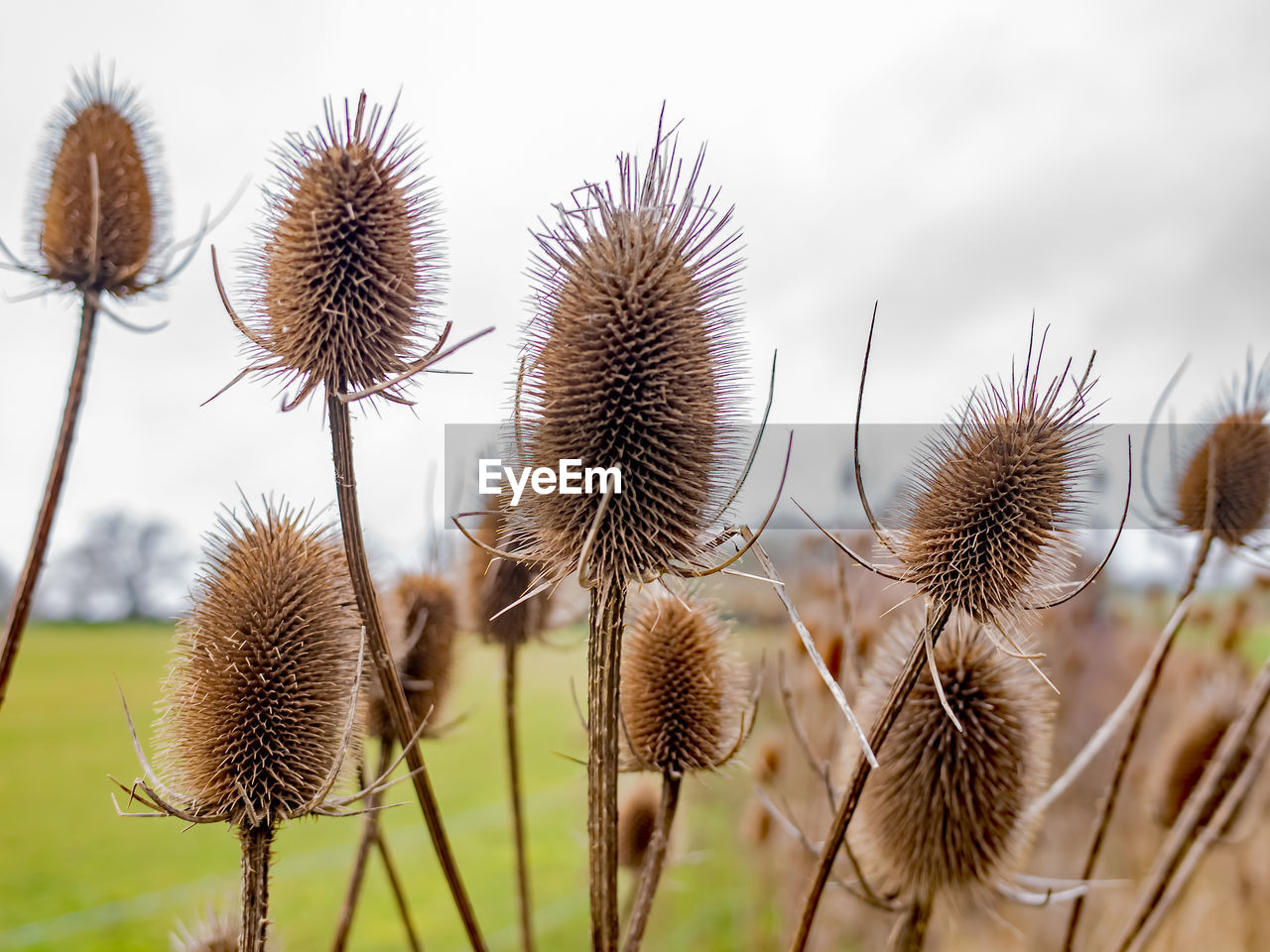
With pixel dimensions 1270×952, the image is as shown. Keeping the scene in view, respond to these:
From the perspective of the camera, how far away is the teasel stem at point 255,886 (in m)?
0.75

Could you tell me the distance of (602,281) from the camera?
0.76 meters

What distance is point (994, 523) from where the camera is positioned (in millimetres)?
788

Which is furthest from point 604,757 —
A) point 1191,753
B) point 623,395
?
point 1191,753

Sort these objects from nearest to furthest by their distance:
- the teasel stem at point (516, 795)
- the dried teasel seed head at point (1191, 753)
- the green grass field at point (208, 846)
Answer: the teasel stem at point (516, 795) < the dried teasel seed head at point (1191, 753) < the green grass field at point (208, 846)

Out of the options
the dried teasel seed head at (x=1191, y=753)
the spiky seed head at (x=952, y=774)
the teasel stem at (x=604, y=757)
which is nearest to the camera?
the teasel stem at (x=604, y=757)

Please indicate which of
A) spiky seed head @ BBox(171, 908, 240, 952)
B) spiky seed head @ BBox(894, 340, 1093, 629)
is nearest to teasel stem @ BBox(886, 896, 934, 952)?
spiky seed head @ BBox(894, 340, 1093, 629)

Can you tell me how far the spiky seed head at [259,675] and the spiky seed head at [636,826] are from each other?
2.64 feet

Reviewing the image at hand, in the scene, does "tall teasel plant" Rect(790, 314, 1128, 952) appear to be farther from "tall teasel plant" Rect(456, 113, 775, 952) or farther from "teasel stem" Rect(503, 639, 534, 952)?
"teasel stem" Rect(503, 639, 534, 952)

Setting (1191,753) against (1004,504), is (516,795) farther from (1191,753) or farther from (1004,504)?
(1191,753)

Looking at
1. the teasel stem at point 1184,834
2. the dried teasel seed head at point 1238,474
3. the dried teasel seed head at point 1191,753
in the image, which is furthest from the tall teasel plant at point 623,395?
the dried teasel seed head at point 1191,753

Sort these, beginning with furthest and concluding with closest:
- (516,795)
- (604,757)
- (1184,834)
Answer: (516,795)
(1184,834)
(604,757)

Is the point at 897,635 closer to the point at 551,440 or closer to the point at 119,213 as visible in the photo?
the point at 551,440

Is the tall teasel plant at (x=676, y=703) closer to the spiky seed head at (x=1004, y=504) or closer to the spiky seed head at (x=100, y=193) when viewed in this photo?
the spiky seed head at (x=1004, y=504)

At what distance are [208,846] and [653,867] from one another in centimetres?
261
